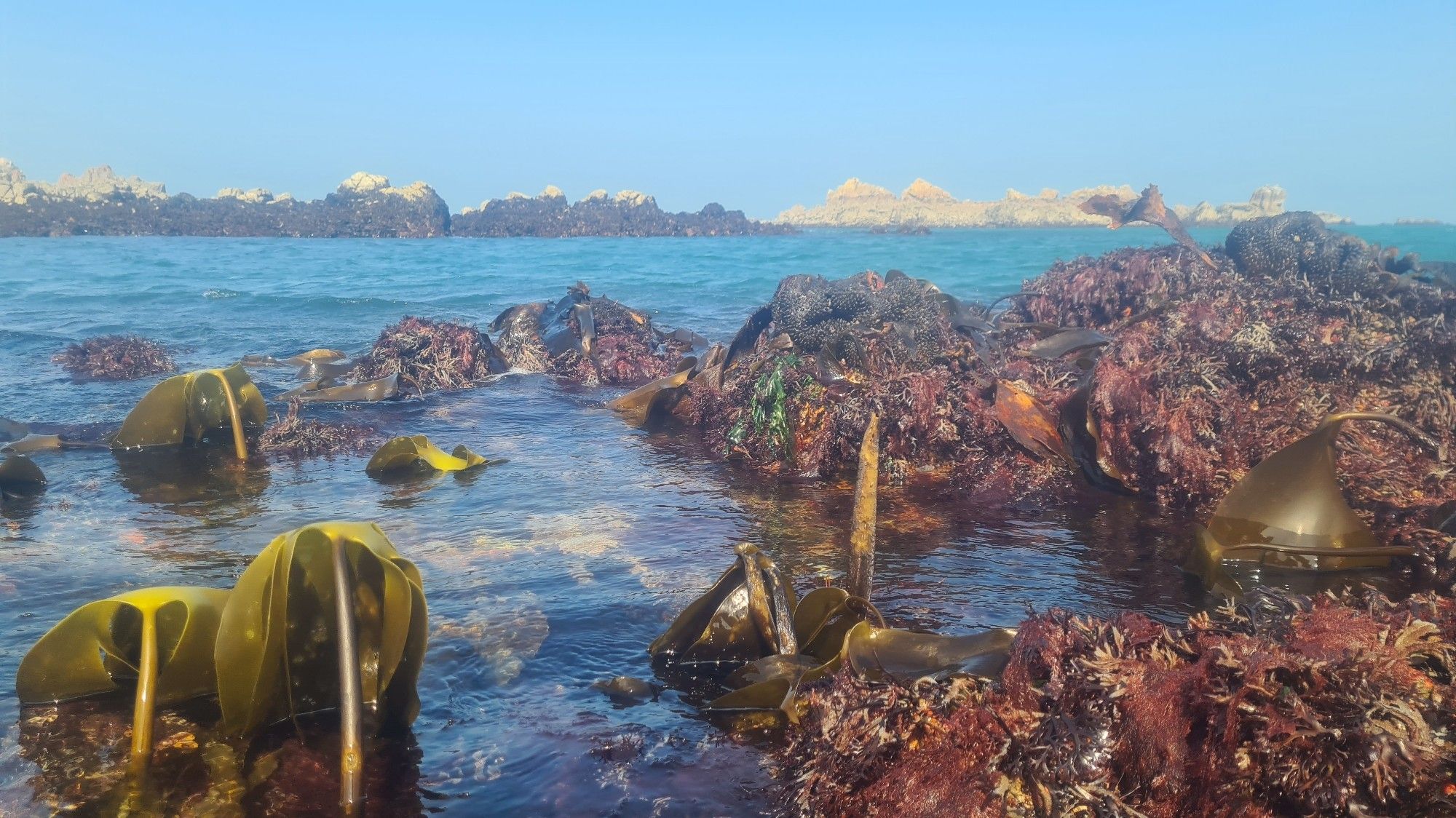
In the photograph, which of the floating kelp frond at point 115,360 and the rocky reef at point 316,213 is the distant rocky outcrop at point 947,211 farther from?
the floating kelp frond at point 115,360

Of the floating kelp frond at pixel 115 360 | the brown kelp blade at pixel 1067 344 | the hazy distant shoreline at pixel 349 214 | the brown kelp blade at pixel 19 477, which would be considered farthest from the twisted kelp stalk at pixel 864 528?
the hazy distant shoreline at pixel 349 214

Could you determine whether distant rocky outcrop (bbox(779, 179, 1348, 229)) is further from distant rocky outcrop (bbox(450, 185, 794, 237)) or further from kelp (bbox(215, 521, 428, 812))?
kelp (bbox(215, 521, 428, 812))

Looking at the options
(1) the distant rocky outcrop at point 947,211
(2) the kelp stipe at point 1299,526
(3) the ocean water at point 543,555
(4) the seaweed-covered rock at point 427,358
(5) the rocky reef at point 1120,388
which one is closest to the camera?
(3) the ocean water at point 543,555

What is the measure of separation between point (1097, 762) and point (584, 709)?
1755 mm

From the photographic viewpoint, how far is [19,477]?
5598 millimetres

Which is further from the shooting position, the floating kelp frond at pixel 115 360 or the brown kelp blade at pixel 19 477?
the floating kelp frond at pixel 115 360

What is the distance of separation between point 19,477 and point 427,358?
474 centimetres

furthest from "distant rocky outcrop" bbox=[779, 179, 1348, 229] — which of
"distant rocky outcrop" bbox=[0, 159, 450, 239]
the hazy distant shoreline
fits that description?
"distant rocky outcrop" bbox=[0, 159, 450, 239]

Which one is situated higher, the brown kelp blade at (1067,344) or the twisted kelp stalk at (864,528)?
the brown kelp blade at (1067,344)

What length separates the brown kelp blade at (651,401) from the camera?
805cm

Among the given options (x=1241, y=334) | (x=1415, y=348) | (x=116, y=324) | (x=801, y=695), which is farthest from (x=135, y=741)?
(x=116, y=324)

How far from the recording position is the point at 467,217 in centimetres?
5384

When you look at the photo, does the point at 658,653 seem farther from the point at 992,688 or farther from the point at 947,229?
the point at 947,229

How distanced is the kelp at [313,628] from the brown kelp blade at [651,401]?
17.6 feet
